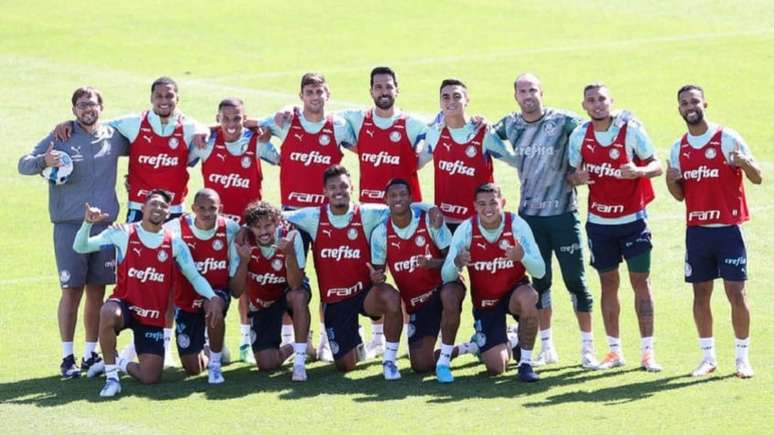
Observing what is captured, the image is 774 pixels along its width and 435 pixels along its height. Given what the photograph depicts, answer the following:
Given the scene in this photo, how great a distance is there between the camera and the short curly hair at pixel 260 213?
1420 cm

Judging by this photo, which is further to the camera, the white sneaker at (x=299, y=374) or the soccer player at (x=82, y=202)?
the soccer player at (x=82, y=202)

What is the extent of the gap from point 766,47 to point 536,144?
20.1 meters

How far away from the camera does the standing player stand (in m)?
15.1

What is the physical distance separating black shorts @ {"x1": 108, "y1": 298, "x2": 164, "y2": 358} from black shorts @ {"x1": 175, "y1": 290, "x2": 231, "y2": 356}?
0.90 ft

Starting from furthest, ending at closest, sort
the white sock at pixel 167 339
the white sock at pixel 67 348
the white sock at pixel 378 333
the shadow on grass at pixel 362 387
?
the white sock at pixel 378 333, the white sock at pixel 167 339, the white sock at pixel 67 348, the shadow on grass at pixel 362 387

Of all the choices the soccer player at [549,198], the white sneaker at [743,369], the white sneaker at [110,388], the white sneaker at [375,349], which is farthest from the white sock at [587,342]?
the white sneaker at [110,388]

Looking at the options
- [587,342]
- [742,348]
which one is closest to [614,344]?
[587,342]

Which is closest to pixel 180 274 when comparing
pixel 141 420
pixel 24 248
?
pixel 141 420

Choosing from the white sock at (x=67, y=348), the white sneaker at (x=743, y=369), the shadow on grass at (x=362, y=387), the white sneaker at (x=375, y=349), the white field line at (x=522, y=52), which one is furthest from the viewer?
the white field line at (x=522, y=52)

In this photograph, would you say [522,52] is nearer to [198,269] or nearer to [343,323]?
[343,323]

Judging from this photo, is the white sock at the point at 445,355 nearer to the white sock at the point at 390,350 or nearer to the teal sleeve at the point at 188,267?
the white sock at the point at 390,350

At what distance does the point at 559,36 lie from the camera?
35656 mm

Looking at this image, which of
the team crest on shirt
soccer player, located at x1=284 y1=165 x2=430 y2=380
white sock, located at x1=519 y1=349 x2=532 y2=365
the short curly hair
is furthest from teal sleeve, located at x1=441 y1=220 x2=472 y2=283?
the team crest on shirt

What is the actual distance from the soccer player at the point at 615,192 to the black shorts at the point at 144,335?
3.81 meters
